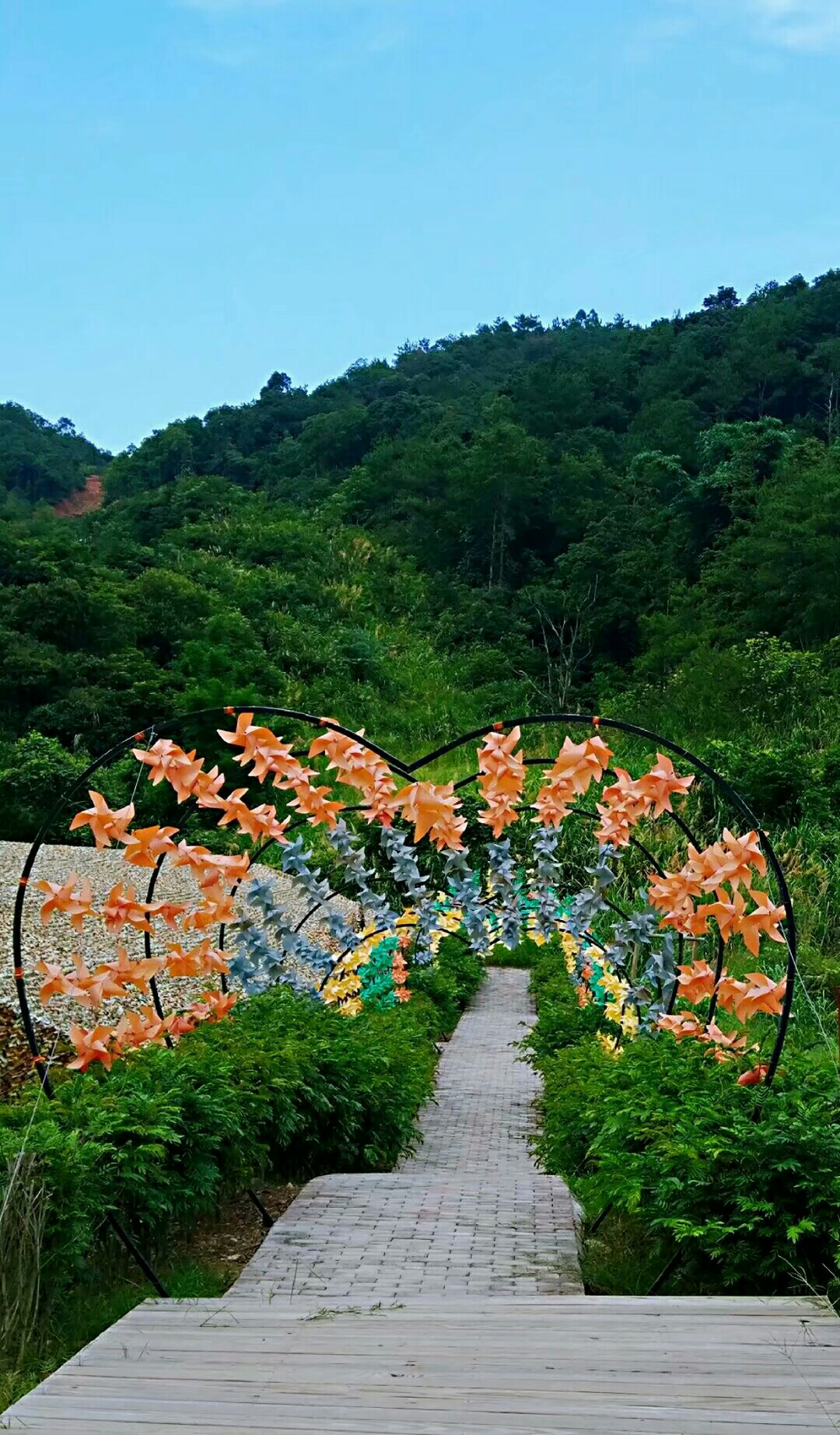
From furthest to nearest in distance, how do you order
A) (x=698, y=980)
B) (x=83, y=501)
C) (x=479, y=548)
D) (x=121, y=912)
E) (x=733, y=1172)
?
(x=83, y=501), (x=479, y=548), (x=698, y=980), (x=121, y=912), (x=733, y=1172)

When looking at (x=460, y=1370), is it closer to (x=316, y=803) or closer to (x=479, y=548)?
(x=316, y=803)

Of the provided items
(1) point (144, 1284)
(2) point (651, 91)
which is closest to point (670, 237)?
(2) point (651, 91)

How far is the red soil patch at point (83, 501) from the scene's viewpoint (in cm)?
3444

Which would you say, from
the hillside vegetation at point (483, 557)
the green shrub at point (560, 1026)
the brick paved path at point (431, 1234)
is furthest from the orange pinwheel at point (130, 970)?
the hillside vegetation at point (483, 557)

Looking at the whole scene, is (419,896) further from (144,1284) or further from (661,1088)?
(144,1284)

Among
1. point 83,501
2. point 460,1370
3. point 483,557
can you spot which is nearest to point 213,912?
point 460,1370

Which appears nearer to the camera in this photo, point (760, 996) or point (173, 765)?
point (760, 996)

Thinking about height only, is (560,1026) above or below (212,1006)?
below

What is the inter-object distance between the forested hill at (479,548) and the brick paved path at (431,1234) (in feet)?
41.1

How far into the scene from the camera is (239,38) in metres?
6.32

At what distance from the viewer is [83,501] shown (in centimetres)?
3578

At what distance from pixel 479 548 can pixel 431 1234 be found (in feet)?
87.3

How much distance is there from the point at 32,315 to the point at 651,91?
21.8ft

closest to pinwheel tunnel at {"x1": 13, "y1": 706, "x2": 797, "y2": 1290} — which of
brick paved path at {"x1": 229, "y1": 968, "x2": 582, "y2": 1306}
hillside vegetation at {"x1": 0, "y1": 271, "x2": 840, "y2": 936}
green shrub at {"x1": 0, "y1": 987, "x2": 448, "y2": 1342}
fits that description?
green shrub at {"x1": 0, "y1": 987, "x2": 448, "y2": 1342}
